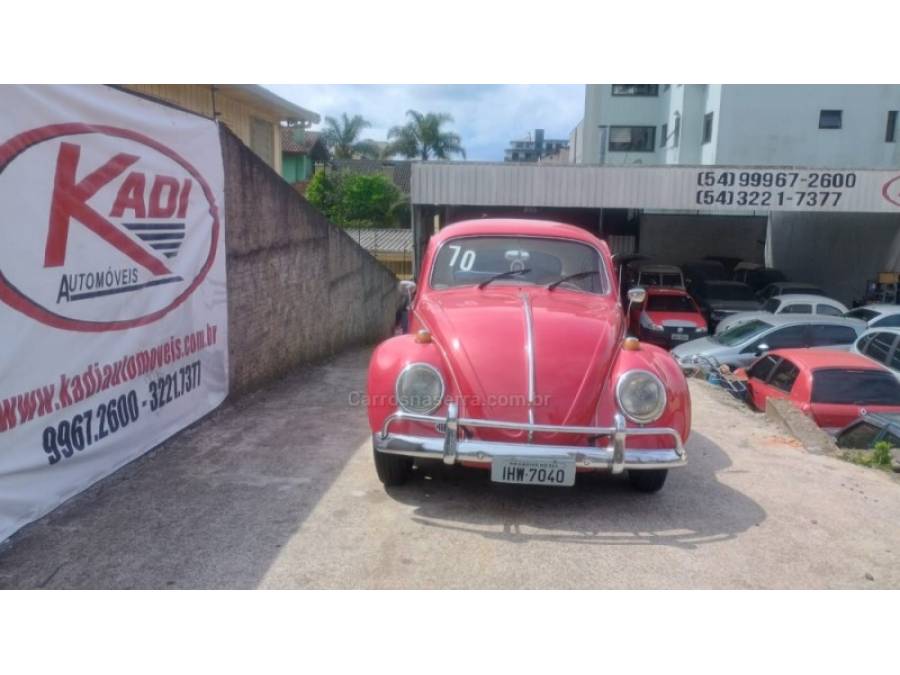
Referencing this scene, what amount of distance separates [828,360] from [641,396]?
5.23 meters

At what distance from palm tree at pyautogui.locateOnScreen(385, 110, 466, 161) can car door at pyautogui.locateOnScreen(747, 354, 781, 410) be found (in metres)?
36.1

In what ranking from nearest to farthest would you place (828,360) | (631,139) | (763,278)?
1. (828,360)
2. (763,278)
3. (631,139)

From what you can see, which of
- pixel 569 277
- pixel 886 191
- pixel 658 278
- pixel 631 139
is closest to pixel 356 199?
pixel 631 139

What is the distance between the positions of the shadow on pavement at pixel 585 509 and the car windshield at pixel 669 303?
11849mm

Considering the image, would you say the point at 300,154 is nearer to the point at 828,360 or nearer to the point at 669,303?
the point at 669,303

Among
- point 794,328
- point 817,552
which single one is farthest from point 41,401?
point 794,328

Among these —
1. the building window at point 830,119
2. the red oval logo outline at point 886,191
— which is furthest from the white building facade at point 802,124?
the red oval logo outline at point 886,191

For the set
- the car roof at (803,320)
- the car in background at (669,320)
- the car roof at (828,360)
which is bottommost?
the car in background at (669,320)

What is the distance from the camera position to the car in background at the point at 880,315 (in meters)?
13.6

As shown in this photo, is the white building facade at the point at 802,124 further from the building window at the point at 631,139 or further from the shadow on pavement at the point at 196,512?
the shadow on pavement at the point at 196,512

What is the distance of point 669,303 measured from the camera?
665 inches

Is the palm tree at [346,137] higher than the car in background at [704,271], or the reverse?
the palm tree at [346,137]

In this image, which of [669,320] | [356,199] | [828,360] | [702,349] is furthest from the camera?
[356,199]

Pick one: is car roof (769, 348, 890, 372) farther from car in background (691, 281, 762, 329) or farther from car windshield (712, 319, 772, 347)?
car in background (691, 281, 762, 329)
